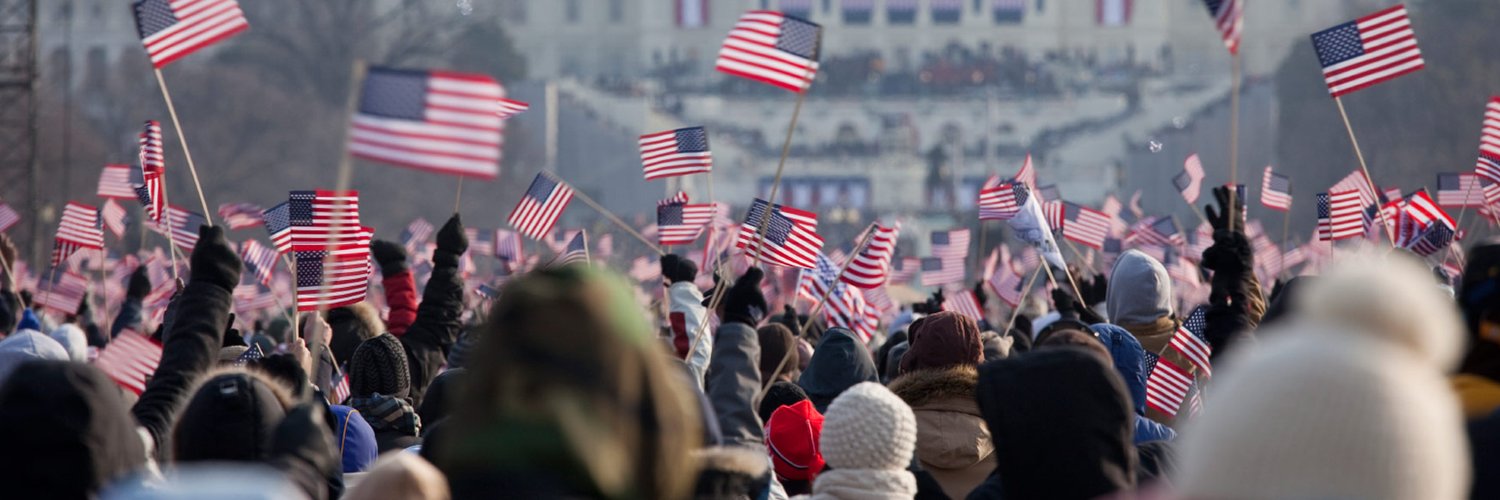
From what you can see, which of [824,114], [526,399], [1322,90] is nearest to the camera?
[526,399]

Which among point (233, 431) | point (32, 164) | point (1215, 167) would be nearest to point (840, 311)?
point (233, 431)

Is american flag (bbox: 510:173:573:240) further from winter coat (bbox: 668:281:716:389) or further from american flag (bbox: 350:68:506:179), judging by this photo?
american flag (bbox: 350:68:506:179)

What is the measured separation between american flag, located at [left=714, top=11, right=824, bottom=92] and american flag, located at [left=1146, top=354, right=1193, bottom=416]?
86.8 inches

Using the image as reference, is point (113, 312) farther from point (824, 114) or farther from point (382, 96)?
point (824, 114)

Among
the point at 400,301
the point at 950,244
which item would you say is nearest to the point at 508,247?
the point at 950,244

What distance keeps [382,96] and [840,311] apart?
6.36 meters

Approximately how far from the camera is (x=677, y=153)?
11852mm

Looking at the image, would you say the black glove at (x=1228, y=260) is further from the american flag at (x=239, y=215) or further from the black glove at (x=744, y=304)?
the american flag at (x=239, y=215)

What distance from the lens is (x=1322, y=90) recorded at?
5803 centimetres

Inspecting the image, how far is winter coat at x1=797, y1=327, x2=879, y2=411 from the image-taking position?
6059mm

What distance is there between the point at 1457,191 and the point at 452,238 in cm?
910

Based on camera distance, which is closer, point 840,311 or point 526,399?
point 526,399

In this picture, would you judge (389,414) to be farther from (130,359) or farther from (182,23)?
(182,23)

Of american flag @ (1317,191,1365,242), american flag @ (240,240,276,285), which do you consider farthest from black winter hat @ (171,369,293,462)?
american flag @ (240,240,276,285)
